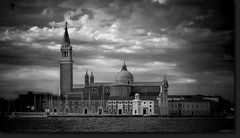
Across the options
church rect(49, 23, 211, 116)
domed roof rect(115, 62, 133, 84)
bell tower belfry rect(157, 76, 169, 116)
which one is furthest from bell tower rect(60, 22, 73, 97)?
bell tower belfry rect(157, 76, 169, 116)

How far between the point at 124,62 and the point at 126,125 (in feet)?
2.77

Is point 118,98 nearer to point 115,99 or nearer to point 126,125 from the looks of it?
point 115,99

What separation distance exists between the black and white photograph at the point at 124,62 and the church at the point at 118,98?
0.01m

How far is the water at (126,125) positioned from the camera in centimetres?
686

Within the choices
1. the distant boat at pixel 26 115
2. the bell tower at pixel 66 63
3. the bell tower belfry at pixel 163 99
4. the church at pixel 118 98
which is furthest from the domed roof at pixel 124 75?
the distant boat at pixel 26 115

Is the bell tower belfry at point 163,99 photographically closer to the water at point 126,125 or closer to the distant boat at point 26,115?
the water at point 126,125

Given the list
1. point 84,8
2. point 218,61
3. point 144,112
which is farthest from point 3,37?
point 218,61

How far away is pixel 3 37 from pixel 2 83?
0.61 m

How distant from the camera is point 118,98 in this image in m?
7.46

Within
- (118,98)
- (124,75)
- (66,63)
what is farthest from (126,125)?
(66,63)

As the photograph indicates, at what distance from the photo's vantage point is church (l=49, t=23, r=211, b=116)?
23.7 ft

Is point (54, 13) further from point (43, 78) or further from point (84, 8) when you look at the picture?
point (43, 78)

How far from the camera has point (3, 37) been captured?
714 cm

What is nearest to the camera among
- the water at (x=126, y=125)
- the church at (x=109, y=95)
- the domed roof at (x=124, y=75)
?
the water at (x=126, y=125)
